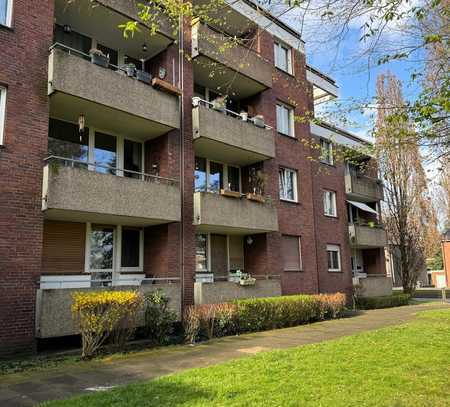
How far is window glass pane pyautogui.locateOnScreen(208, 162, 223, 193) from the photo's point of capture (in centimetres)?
1900

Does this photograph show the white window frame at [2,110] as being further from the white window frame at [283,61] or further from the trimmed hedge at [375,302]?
the trimmed hedge at [375,302]

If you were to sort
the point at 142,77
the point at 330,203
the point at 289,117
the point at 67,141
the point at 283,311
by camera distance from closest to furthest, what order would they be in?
the point at 67,141 < the point at 142,77 < the point at 283,311 < the point at 289,117 < the point at 330,203

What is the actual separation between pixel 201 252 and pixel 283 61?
39.9 feet

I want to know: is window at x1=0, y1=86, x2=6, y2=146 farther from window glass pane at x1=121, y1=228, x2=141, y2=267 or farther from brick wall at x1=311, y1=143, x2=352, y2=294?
brick wall at x1=311, y1=143, x2=352, y2=294

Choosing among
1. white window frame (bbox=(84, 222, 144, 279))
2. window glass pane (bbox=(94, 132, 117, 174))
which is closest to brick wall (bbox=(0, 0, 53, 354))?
white window frame (bbox=(84, 222, 144, 279))

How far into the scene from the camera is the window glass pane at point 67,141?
1388 cm

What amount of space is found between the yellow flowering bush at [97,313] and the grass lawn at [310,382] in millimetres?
3245

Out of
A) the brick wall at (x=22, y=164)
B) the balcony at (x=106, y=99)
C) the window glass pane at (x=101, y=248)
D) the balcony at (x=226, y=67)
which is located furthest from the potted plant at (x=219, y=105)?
the brick wall at (x=22, y=164)

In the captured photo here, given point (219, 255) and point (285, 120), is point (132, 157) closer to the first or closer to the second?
point (219, 255)

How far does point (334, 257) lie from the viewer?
81.9 feet

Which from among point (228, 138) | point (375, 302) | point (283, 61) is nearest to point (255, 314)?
point (228, 138)

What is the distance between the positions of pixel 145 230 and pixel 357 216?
1855 cm

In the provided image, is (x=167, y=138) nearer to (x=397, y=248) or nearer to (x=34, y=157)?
(x=34, y=157)

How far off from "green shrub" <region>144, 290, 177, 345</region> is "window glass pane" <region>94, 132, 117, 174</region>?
5056 mm
